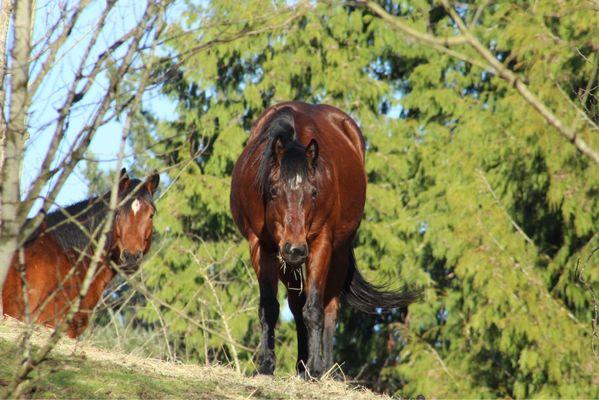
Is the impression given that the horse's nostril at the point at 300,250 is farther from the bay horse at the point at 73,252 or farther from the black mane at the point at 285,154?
the bay horse at the point at 73,252

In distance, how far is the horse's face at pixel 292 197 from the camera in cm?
759

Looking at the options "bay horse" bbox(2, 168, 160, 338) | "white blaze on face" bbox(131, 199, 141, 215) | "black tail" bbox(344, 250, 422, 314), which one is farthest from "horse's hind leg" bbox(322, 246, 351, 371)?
"white blaze on face" bbox(131, 199, 141, 215)

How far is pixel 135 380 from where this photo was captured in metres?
6.17

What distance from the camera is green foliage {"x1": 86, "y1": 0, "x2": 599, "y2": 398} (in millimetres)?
17609

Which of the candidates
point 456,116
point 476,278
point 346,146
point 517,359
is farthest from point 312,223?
point 456,116

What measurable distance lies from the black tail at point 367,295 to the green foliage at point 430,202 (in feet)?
19.0

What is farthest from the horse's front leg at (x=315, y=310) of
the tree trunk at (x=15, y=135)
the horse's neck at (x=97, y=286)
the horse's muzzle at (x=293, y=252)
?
the tree trunk at (x=15, y=135)

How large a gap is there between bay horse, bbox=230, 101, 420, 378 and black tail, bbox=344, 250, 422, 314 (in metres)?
0.27

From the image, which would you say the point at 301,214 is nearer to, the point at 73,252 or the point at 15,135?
the point at 73,252

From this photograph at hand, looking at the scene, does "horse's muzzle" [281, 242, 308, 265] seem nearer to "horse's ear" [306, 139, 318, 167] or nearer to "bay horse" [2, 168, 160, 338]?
"horse's ear" [306, 139, 318, 167]

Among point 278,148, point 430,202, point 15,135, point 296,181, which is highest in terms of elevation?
point 15,135

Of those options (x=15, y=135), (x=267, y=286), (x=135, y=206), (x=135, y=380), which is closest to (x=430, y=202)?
(x=135, y=206)

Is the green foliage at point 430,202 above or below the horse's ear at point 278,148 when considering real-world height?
below

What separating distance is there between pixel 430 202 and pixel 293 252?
1405 centimetres
